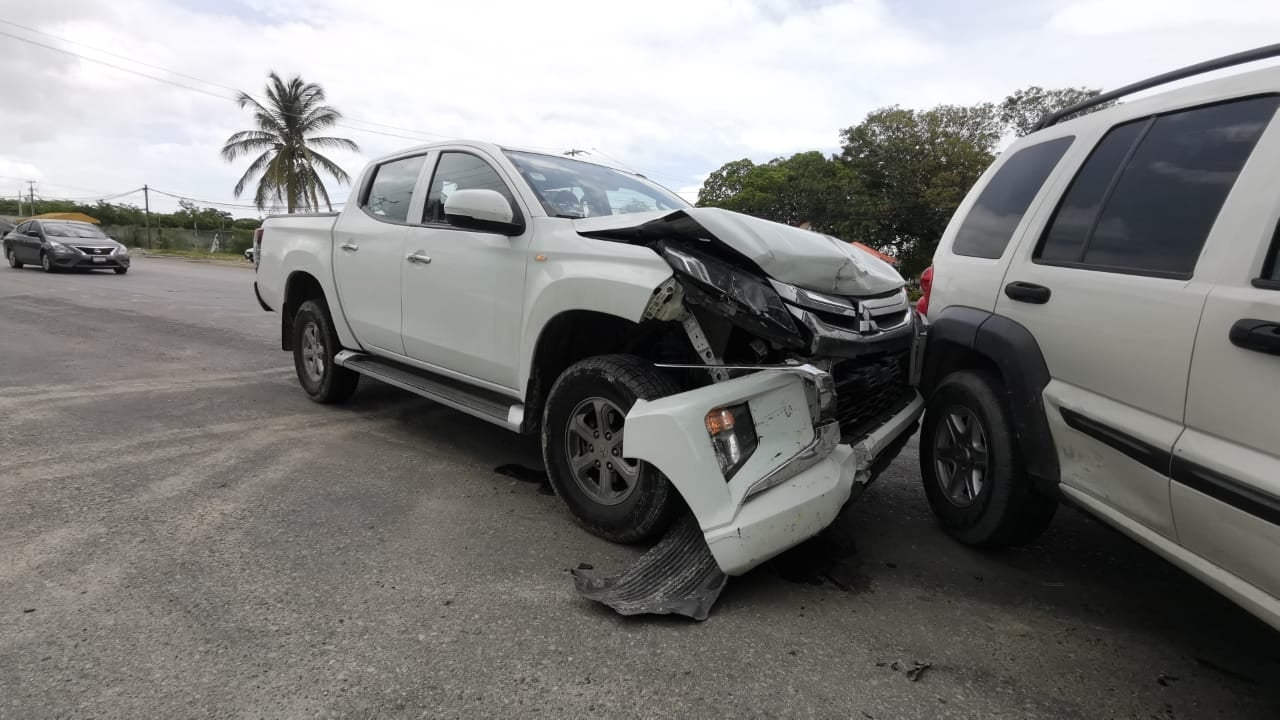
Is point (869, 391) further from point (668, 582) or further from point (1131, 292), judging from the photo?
point (668, 582)

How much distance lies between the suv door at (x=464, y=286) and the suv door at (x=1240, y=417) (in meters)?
2.71

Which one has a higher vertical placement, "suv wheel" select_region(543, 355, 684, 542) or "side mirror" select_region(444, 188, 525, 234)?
"side mirror" select_region(444, 188, 525, 234)

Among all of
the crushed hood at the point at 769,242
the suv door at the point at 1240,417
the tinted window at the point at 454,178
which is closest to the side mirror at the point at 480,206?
the crushed hood at the point at 769,242

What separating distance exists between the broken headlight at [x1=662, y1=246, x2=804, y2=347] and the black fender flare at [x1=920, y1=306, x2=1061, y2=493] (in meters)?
0.99

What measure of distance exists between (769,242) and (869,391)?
100cm

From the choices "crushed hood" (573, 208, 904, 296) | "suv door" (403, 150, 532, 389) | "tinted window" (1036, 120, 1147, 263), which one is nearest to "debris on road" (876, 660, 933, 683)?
"crushed hood" (573, 208, 904, 296)

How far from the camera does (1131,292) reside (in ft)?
7.95

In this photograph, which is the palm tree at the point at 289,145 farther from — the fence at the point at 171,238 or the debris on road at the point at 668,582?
the debris on road at the point at 668,582

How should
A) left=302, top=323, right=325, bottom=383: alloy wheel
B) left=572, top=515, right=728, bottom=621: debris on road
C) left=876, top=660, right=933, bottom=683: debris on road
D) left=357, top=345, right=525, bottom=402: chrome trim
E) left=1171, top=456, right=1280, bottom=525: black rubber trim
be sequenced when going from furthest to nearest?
left=302, top=323, right=325, bottom=383: alloy wheel < left=357, top=345, right=525, bottom=402: chrome trim < left=572, top=515, right=728, bottom=621: debris on road < left=876, top=660, right=933, bottom=683: debris on road < left=1171, top=456, right=1280, bottom=525: black rubber trim

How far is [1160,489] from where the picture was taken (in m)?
2.24

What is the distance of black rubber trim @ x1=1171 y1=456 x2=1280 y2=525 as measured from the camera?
6.01 feet

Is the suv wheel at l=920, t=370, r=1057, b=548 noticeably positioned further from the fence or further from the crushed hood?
the fence

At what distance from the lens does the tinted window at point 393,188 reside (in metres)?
4.53

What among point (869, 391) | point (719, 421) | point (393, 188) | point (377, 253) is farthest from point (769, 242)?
point (393, 188)
